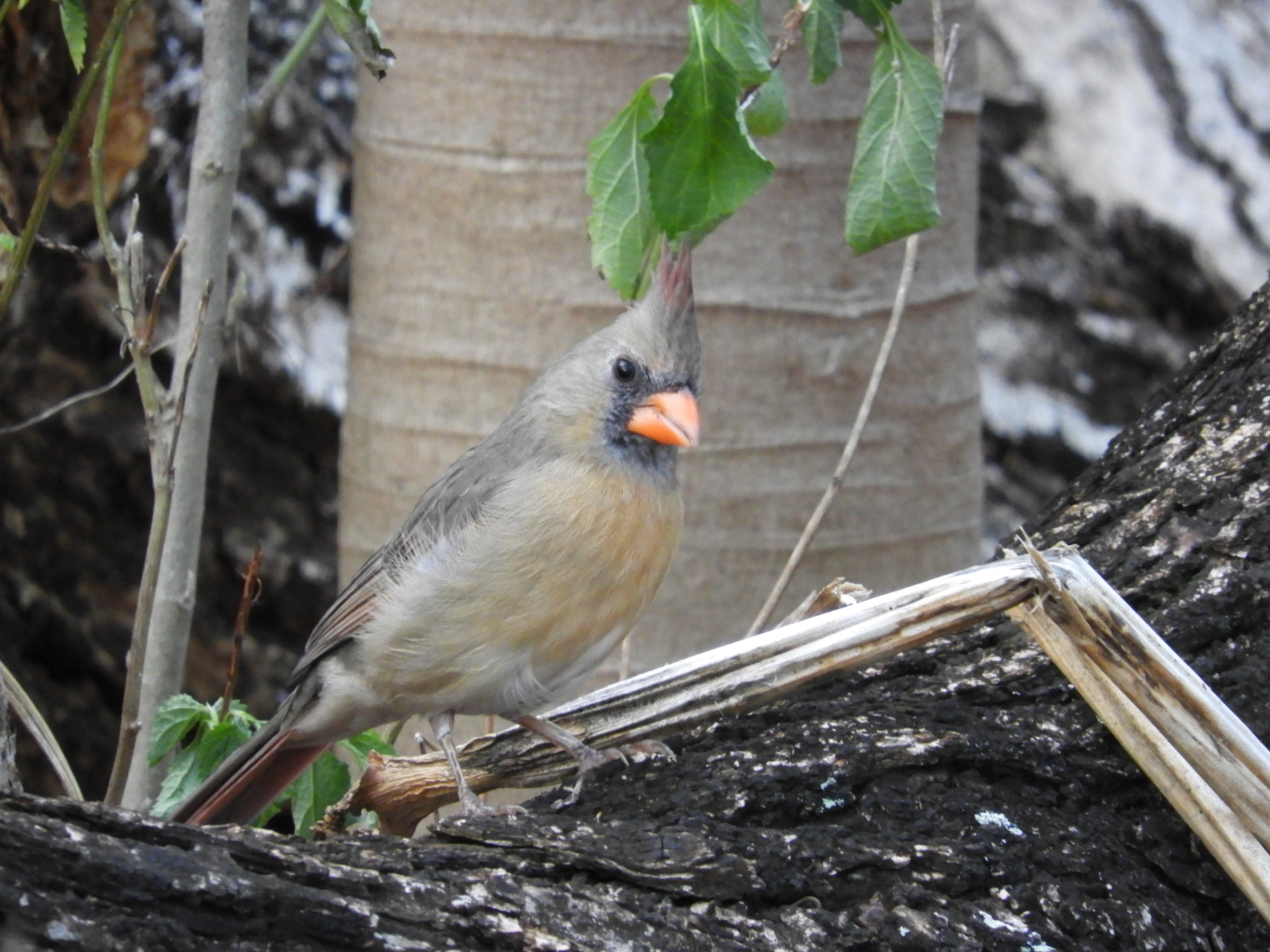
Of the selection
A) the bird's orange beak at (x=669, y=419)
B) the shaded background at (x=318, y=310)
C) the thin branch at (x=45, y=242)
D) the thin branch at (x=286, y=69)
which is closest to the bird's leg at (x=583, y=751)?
the bird's orange beak at (x=669, y=419)

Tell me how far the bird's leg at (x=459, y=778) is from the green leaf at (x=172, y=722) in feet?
1.30

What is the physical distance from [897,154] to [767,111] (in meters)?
0.27

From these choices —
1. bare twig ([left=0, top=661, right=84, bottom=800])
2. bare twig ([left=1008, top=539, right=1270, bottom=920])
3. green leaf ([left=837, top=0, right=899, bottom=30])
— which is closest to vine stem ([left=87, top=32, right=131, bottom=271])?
Result: bare twig ([left=0, top=661, right=84, bottom=800])

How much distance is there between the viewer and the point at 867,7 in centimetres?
228

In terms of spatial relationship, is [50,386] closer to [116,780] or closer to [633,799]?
[116,780]

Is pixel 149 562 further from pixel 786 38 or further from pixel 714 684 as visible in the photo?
pixel 786 38

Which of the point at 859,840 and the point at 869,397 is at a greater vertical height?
the point at 869,397

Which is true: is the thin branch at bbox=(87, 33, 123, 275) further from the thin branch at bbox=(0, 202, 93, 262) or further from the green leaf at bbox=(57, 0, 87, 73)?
the green leaf at bbox=(57, 0, 87, 73)

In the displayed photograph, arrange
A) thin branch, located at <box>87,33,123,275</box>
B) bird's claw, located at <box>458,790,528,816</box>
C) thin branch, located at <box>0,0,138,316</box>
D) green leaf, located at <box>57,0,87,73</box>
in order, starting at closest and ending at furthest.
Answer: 1. bird's claw, located at <box>458,790,528,816</box>
2. green leaf, located at <box>57,0,87,73</box>
3. thin branch, located at <box>0,0,138,316</box>
4. thin branch, located at <box>87,33,123,275</box>

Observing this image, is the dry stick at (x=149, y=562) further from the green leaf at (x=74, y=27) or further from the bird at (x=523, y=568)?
the green leaf at (x=74, y=27)

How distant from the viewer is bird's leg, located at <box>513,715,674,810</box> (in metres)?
2.10

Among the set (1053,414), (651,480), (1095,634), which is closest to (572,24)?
(651,480)

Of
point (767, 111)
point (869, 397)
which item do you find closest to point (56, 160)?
point (767, 111)

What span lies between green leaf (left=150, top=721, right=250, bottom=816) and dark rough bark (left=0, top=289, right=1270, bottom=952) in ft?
2.05
